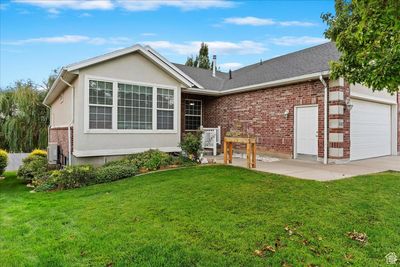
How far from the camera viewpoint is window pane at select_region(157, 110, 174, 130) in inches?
434

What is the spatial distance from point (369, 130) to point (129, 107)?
10807mm

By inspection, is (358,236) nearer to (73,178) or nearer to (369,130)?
(73,178)

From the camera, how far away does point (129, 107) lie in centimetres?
1026

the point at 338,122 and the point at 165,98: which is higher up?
the point at 165,98

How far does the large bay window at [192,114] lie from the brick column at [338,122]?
790 cm

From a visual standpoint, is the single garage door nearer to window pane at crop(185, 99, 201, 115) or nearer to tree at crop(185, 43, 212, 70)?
window pane at crop(185, 99, 201, 115)

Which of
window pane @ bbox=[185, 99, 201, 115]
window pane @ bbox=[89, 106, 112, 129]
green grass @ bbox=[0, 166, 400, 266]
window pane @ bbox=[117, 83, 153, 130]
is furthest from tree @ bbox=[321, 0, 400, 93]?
window pane @ bbox=[185, 99, 201, 115]

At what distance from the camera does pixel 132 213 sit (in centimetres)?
485

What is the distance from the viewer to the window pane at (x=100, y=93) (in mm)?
9484

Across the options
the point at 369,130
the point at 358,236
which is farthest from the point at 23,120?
the point at 369,130

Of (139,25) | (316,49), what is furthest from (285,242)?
(139,25)

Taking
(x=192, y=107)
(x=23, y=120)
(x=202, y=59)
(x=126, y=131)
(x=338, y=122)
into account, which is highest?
(x=202, y=59)

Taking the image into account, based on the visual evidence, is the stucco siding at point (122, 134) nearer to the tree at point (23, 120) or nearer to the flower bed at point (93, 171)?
the flower bed at point (93, 171)

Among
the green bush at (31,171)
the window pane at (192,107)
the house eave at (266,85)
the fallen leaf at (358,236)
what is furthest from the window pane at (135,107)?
the fallen leaf at (358,236)
